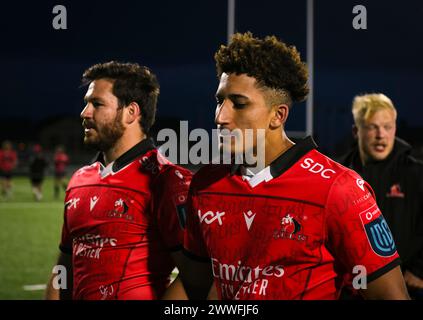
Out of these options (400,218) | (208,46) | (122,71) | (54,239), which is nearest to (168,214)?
(122,71)

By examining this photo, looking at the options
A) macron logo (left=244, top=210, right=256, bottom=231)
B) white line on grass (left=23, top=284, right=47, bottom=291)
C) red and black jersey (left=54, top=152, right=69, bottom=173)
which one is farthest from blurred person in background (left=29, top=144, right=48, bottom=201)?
macron logo (left=244, top=210, right=256, bottom=231)

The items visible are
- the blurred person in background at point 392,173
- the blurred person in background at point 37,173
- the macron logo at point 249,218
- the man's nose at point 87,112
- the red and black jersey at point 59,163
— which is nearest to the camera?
the macron logo at point 249,218

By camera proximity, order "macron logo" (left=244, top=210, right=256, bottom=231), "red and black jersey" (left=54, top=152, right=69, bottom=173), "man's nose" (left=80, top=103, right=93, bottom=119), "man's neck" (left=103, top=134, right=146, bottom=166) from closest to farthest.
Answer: "macron logo" (left=244, top=210, right=256, bottom=231) → "man's nose" (left=80, top=103, right=93, bottom=119) → "man's neck" (left=103, top=134, right=146, bottom=166) → "red and black jersey" (left=54, top=152, right=69, bottom=173)

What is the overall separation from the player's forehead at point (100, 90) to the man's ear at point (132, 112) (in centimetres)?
10

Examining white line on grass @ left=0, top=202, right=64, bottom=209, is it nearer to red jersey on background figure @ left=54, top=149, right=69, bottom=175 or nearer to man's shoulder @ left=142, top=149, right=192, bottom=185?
red jersey on background figure @ left=54, top=149, right=69, bottom=175

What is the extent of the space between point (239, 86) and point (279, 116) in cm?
18

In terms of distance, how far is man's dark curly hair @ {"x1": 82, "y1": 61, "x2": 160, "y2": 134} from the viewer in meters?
3.07

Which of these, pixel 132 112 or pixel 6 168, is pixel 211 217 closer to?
pixel 132 112

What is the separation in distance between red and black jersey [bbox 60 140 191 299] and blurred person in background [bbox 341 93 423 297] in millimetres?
1361

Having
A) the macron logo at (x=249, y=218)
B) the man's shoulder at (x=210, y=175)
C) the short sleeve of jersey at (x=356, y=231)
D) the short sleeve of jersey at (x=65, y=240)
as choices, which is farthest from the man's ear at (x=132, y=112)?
the short sleeve of jersey at (x=356, y=231)

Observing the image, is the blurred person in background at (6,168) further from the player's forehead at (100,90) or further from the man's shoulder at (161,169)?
the man's shoulder at (161,169)

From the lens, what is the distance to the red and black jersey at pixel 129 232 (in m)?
2.75

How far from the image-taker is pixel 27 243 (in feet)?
36.4

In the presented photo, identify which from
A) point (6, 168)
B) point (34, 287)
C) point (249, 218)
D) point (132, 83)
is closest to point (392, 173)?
point (132, 83)
